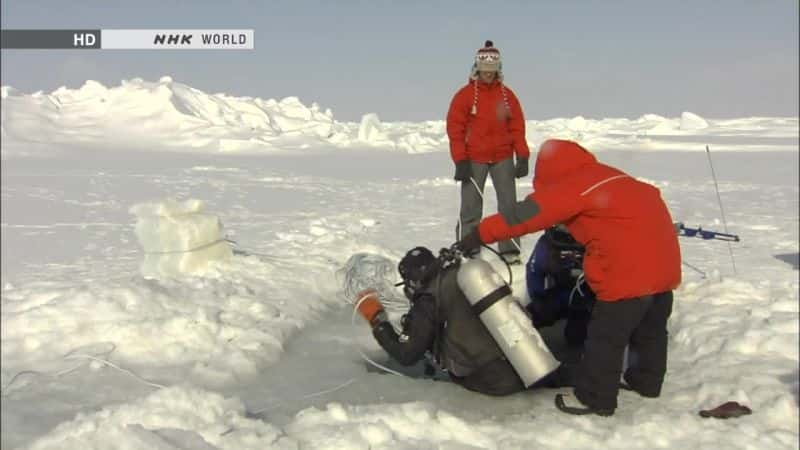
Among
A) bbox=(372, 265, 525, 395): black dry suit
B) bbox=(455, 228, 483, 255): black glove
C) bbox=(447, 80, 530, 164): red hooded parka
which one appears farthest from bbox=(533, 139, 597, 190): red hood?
bbox=(447, 80, 530, 164): red hooded parka

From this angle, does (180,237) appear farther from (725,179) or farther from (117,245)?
(725,179)

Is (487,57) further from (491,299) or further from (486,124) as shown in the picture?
(491,299)

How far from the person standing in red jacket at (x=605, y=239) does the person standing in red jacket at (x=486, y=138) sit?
7.35ft

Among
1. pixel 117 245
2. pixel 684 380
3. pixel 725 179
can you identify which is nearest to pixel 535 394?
pixel 684 380

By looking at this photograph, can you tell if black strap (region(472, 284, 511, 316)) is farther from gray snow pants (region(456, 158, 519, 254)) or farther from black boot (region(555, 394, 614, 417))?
gray snow pants (region(456, 158, 519, 254))

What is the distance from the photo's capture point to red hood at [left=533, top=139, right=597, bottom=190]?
3.06 m

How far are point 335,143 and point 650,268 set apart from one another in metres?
33.2

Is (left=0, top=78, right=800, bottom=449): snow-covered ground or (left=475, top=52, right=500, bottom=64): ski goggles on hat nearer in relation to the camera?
(left=0, top=78, right=800, bottom=449): snow-covered ground

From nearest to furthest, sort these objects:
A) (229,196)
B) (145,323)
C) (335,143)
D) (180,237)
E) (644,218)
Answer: (644,218)
(145,323)
(180,237)
(229,196)
(335,143)

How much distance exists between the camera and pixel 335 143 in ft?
116

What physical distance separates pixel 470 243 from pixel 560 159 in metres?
0.62

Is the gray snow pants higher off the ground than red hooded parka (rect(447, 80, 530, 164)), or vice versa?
red hooded parka (rect(447, 80, 530, 164))

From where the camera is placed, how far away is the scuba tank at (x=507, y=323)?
3.07m

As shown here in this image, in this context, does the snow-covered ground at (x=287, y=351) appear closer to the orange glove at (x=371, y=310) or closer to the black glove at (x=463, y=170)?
the orange glove at (x=371, y=310)
